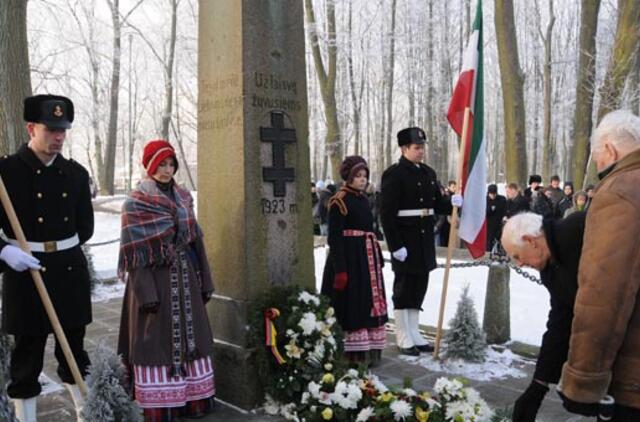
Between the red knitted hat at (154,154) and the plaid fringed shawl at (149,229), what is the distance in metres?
0.10

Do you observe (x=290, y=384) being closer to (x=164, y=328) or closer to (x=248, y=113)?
(x=164, y=328)

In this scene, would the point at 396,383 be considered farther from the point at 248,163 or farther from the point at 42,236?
the point at 42,236

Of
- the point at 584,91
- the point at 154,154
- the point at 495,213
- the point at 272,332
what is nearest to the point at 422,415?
the point at 272,332

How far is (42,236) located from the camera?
3.89 m

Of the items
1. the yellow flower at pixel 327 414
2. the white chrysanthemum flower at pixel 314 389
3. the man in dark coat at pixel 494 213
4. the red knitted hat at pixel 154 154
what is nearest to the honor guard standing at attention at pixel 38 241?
the red knitted hat at pixel 154 154

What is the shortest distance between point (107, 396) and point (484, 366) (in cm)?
337

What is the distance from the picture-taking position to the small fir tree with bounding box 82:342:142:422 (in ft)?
11.2

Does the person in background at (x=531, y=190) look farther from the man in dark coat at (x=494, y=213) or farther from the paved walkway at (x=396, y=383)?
the paved walkway at (x=396, y=383)

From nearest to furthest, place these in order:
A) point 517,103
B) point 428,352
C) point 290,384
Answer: point 290,384, point 428,352, point 517,103

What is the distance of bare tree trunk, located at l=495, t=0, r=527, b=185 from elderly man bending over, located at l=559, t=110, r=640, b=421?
1104 centimetres

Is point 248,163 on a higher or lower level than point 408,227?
higher

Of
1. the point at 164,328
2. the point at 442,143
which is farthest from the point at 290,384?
the point at 442,143

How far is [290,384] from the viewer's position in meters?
4.26

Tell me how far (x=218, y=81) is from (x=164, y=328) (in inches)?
75.2
